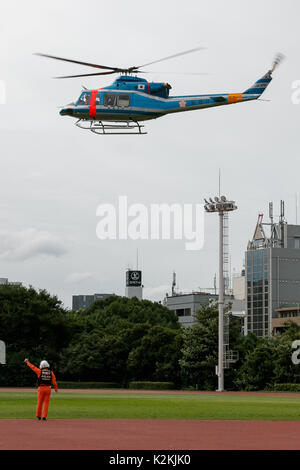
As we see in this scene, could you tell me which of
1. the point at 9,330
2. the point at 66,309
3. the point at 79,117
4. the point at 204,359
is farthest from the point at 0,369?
the point at 79,117

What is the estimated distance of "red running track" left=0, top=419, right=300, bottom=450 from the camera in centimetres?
2261

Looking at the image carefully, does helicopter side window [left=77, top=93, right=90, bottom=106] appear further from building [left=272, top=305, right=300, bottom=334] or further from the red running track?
building [left=272, top=305, right=300, bottom=334]

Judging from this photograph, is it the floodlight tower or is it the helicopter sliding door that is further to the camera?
the floodlight tower

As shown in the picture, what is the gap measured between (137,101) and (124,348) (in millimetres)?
47657

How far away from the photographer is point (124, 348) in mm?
98125

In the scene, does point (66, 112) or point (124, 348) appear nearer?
point (66, 112)

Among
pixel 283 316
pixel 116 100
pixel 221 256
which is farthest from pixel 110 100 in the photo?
pixel 283 316

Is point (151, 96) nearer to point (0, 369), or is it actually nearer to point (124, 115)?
point (124, 115)

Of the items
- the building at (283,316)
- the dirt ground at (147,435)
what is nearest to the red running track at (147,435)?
the dirt ground at (147,435)

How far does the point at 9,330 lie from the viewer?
96938 mm

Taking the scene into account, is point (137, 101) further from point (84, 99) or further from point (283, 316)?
point (283, 316)

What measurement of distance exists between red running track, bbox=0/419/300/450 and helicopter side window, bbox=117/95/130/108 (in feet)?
93.6

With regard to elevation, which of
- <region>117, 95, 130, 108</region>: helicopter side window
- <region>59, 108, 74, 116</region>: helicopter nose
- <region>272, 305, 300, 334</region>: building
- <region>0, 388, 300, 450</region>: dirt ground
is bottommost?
<region>0, 388, 300, 450</region>: dirt ground

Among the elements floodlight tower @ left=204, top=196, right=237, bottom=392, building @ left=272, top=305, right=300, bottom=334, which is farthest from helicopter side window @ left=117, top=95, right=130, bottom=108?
building @ left=272, top=305, right=300, bottom=334
